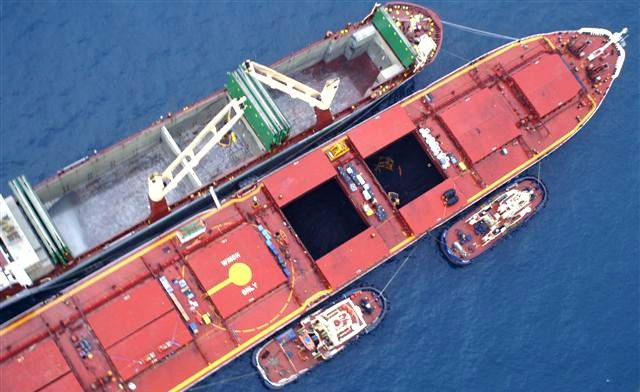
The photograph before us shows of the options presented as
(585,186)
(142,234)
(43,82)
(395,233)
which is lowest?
(585,186)

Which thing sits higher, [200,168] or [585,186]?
[200,168]

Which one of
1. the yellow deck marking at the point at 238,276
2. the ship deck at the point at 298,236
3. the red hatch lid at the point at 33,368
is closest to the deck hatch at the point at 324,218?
the ship deck at the point at 298,236

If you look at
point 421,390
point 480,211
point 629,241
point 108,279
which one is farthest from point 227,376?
point 629,241

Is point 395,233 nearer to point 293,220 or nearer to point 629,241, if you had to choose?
point 293,220

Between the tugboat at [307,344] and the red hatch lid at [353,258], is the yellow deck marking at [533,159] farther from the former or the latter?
the tugboat at [307,344]

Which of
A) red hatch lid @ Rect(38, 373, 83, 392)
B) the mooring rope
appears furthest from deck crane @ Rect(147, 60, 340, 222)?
the mooring rope

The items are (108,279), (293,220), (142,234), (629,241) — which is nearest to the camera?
(108,279)
